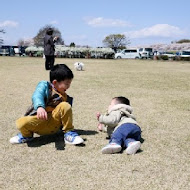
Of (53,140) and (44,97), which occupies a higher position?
(44,97)

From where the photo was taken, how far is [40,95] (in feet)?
10.2

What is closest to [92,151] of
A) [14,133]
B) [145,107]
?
[14,133]

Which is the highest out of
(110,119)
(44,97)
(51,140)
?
(44,97)

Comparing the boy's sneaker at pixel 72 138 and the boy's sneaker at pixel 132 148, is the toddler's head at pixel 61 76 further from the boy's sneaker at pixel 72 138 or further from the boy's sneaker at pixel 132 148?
the boy's sneaker at pixel 132 148

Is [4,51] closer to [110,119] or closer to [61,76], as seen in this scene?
[61,76]

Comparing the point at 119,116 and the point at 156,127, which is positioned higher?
the point at 119,116

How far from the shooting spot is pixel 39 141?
3320mm

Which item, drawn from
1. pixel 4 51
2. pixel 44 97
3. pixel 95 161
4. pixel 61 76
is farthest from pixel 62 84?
pixel 4 51

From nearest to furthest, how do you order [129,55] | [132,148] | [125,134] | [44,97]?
1. [132,148]
2. [125,134]
3. [44,97]
4. [129,55]

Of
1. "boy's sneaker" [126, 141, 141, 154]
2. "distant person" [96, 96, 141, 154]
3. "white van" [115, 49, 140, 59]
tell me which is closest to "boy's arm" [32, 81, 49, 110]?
"distant person" [96, 96, 141, 154]

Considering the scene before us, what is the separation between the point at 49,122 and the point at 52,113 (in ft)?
0.35

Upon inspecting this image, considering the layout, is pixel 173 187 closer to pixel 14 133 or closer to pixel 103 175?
pixel 103 175

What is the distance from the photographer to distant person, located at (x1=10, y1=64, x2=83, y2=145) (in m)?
3.14

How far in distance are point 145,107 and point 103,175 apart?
9.97 ft
